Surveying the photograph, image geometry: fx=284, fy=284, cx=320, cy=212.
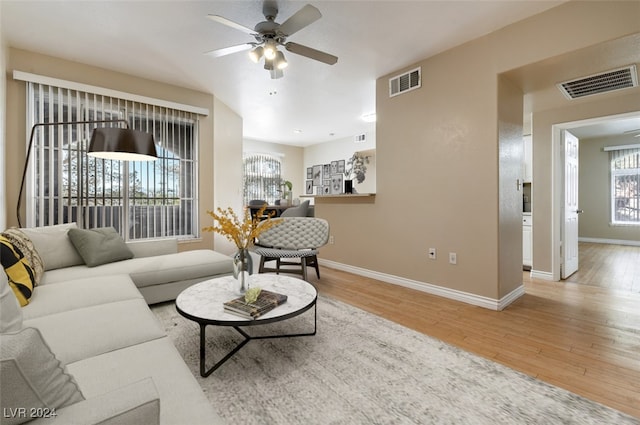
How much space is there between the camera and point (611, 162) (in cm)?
687

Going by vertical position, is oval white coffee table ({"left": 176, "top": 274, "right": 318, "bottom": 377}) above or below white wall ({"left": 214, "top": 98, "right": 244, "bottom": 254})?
below

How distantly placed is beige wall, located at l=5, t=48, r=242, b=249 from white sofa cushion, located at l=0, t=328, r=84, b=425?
360 cm

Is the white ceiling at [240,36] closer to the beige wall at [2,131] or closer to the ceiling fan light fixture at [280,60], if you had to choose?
the beige wall at [2,131]

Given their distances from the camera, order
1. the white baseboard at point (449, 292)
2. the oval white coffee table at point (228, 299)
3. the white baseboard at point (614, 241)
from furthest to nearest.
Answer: the white baseboard at point (614, 241), the white baseboard at point (449, 292), the oval white coffee table at point (228, 299)

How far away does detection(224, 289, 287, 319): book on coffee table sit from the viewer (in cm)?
163

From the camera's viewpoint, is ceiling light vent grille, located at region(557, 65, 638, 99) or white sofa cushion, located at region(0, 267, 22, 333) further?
ceiling light vent grille, located at region(557, 65, 638, 99)

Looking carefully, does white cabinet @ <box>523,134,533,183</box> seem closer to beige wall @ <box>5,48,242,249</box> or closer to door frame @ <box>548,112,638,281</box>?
door frame @ <box>548,112,638,281</box>

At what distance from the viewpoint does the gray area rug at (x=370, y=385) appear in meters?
1.38

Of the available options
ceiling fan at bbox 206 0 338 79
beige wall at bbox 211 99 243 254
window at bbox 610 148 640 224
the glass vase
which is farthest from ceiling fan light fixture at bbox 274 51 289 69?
window at bbox 610 148 640 224

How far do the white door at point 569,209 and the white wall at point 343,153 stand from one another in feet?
10.8

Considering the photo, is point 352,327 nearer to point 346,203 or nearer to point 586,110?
point 346,203


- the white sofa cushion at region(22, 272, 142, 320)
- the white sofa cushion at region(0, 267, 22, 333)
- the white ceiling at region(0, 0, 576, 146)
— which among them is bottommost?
the white sofa cushion at region(22, 272, 142, 320)

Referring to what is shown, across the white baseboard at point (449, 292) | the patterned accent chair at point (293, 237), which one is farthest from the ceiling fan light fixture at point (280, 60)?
the white baseboard at point (449, 292)

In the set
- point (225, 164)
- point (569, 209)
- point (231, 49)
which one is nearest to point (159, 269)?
point (231, 49)
